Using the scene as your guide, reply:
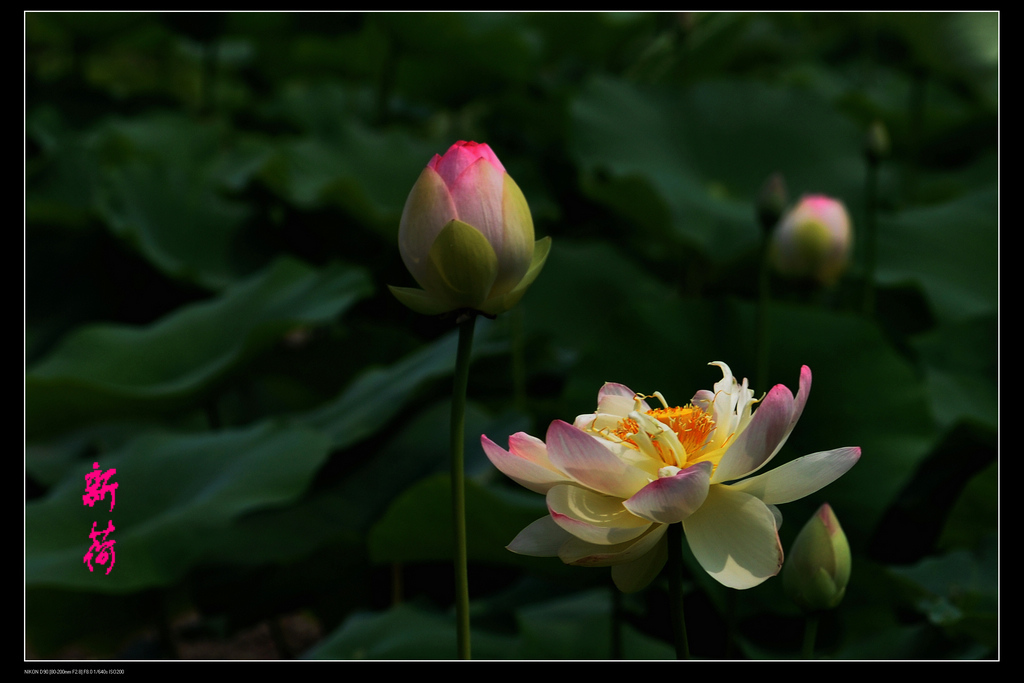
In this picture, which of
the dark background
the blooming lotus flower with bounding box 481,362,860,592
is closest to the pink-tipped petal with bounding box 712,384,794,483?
the blooming lotus flower with bounding box 481,362,860,592

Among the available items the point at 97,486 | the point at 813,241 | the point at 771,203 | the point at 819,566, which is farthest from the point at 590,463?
the point at 813,241

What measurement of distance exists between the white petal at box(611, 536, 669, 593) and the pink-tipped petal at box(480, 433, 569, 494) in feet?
0.13

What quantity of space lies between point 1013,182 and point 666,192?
2.54 feet

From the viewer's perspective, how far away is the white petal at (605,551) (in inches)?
12.7

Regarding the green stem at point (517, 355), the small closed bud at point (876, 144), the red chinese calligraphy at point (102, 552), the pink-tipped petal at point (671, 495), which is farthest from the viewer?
the green stem at point (517, 355)

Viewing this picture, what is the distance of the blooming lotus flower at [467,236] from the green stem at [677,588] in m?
0.10

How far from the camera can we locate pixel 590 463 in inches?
12.2

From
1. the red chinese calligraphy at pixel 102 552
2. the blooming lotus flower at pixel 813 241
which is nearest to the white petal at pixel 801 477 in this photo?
the red chinese calligraphy at pixel 102 552

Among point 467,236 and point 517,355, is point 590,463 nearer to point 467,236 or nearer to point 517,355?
point 467,236

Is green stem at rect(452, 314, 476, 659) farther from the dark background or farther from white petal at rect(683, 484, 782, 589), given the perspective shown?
the dark background

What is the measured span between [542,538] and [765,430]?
9 centimetres

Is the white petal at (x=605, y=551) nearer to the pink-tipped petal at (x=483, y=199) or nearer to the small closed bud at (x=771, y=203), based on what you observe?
the pink-tipped petal at (x=483, y=199)

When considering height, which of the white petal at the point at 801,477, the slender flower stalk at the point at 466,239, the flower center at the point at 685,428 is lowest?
the white petal at the point at 801,477

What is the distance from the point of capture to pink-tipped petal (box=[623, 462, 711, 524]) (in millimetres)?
301
